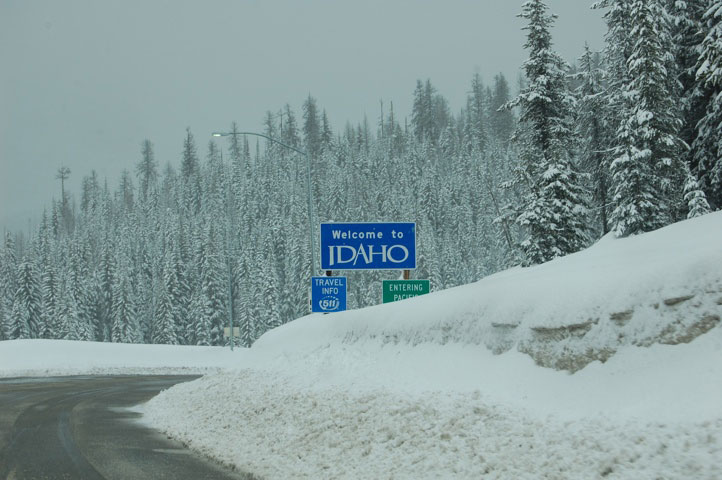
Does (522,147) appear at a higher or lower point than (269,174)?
lower

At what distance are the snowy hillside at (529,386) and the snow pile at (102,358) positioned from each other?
2757 centimetres

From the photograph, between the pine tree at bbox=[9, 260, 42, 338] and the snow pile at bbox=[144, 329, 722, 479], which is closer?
the snow pile at bbox=[144, 329, 722, 479]

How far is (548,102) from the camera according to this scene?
34781mm

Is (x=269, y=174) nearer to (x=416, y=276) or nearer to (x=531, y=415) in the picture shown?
(x=416, y=276)

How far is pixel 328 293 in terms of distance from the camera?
854 inches

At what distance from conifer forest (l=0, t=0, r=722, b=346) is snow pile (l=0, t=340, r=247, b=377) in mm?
5303

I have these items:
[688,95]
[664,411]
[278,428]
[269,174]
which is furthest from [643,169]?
[269,174]

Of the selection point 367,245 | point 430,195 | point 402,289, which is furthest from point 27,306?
point 402,289

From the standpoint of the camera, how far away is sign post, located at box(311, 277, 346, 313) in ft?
70.9

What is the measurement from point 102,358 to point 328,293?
2666 cm

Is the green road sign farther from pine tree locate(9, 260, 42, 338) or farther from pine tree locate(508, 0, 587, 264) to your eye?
pine tree locate(9, 260, 42, 338)

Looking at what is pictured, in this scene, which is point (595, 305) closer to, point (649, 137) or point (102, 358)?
point (649, 137)

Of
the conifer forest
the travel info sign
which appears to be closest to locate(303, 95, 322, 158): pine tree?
the conifer forest

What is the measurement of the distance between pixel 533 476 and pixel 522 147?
108 ft
